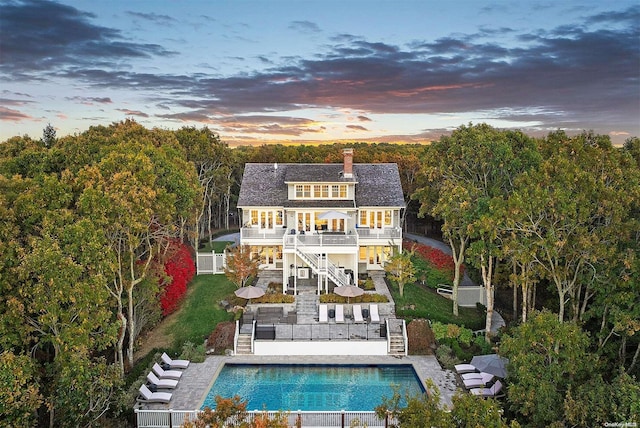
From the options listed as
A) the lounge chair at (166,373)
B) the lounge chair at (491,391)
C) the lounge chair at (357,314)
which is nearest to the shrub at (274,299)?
the lounge chair at (357,314)

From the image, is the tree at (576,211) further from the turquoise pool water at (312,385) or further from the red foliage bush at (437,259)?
the red foliage bush at (437,259)

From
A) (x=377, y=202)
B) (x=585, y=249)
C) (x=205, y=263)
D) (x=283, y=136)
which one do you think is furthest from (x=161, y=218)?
(x=283, y=136)

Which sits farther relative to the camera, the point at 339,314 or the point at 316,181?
the point at 316,181

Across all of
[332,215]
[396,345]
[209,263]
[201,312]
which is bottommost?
[396,345]

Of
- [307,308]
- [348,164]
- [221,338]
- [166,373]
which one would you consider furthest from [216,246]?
[166,373]

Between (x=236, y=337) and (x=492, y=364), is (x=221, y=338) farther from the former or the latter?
(x=492, y=364)

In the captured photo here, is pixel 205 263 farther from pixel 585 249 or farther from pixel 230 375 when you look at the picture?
pixel 585 249

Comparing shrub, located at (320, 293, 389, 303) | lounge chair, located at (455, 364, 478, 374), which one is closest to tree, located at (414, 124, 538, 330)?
lounge chair, located at (455, 364, 478, 374)
